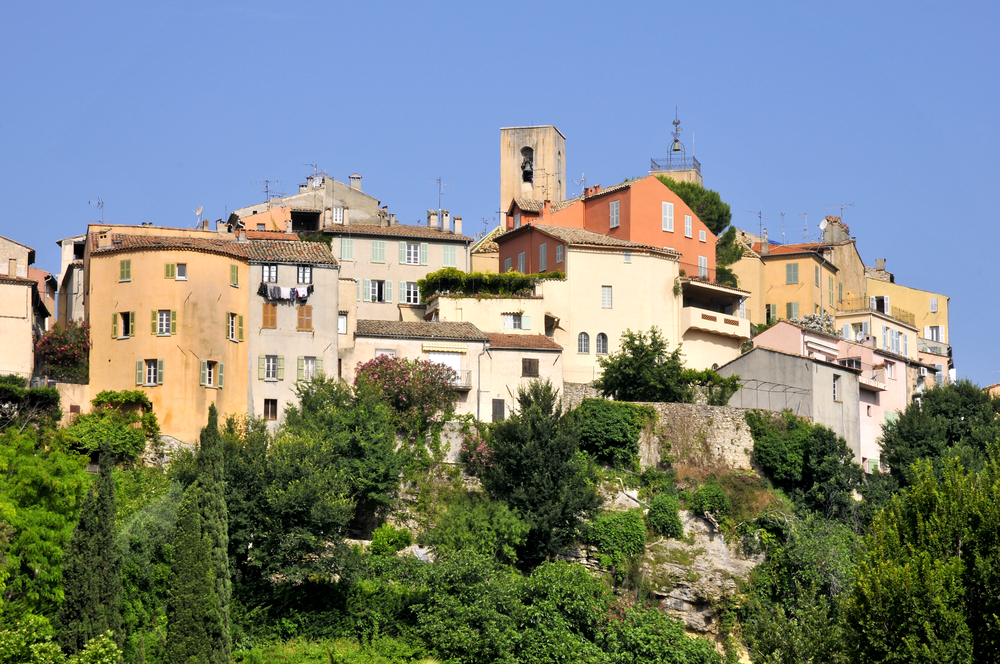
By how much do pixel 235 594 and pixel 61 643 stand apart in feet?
23.4

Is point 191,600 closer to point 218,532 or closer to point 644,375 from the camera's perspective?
point 218,532

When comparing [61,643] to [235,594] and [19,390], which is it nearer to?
[235,594]

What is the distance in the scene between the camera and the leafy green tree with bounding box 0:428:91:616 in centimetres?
4231

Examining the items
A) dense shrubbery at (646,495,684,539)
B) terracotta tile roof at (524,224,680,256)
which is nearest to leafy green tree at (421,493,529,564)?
dense shrubbery at (646,495,684,539)

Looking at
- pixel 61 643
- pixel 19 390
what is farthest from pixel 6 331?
pixel 61 643

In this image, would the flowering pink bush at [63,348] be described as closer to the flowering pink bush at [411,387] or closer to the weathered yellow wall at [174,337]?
the weathered yellow wall at [174,337]

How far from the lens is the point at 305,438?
2007 inches

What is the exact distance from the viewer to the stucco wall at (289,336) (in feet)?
190

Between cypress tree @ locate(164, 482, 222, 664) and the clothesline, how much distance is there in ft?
53.1

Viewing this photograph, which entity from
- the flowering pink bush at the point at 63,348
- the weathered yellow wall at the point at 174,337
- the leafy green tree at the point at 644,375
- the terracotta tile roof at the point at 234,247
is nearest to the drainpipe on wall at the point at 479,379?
the leafy green tree at the point at 644,375

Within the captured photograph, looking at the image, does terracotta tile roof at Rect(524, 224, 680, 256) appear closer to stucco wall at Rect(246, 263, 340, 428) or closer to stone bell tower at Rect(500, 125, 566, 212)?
stucco wall at Rect(246, 263, 340, 428)

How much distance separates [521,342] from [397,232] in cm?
1253

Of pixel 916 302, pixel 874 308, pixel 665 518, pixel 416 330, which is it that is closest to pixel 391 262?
pixel 416 330

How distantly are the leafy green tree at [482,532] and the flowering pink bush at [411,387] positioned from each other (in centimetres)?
559
